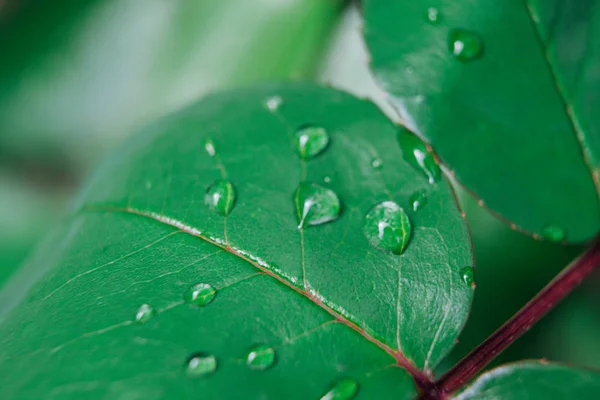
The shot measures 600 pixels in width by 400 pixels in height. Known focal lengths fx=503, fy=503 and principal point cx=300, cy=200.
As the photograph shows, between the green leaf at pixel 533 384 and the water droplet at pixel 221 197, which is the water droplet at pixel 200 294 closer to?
the water droplet at pixel 221 197

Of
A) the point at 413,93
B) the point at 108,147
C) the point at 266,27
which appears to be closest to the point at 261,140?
the point at 413,93

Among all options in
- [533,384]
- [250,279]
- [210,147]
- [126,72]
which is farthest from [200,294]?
[126,72]

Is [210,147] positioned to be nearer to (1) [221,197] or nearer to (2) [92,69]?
(1) [221,197]

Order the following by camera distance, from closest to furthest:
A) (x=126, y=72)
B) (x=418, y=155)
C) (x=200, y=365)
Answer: (x=200, y=365)
(x=418, y=155)
(x=126, y=72)

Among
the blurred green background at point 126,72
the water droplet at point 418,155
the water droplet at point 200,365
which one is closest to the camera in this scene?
the water droplet at point 200,365

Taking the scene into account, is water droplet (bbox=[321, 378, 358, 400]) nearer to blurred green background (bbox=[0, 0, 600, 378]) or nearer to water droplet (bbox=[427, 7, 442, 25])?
water droplet (bbox=[427, 7, 442, 25])

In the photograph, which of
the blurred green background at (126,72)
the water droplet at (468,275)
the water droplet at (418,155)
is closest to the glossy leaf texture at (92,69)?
the blurred green background at (126,72)
